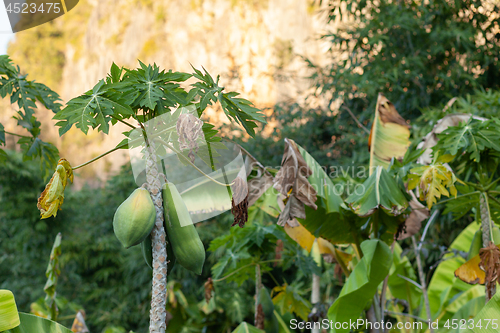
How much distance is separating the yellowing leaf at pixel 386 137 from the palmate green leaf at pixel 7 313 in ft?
5.61

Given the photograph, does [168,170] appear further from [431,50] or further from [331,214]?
[431,50]

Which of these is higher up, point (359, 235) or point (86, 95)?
point (86, 95)

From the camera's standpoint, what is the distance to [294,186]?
4.18 feet

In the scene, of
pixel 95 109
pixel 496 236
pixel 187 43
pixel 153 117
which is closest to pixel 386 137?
pixel 496 236

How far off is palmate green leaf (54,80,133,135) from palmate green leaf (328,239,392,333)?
110cm

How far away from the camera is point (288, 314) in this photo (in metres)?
2.27

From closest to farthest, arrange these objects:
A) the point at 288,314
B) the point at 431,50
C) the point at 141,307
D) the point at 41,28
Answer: the point at 288,314, the point at 431,50, the point at 141,307, the point at 41,28

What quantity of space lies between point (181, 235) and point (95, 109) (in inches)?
12.5

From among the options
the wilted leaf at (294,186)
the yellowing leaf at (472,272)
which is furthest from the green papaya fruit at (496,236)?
the wilted leaf at (294,186)

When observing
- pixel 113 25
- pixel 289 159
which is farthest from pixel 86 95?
pixel 113 25

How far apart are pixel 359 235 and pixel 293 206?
2.28 ft

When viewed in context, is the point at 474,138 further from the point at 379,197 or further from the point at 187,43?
the point at 187,43

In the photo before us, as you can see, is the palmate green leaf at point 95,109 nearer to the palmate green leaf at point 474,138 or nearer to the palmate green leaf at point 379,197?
the palmate green leaf at point 379,197

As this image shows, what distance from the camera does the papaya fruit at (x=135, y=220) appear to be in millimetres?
668
